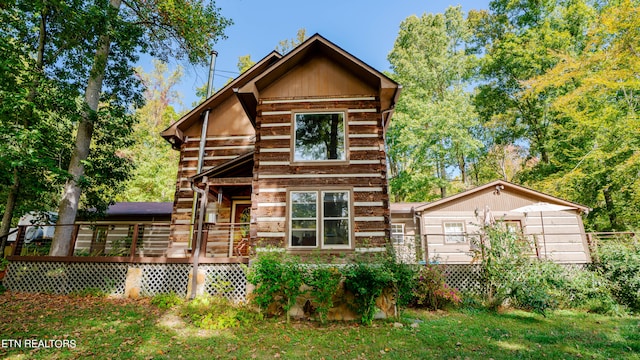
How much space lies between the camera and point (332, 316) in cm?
788

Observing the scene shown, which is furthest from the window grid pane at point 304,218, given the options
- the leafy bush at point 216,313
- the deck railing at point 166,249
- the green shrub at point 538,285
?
the green shrub at point 538,285

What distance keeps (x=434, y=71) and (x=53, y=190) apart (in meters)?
23.9

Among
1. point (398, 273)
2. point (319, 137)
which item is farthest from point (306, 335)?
point (319, 137)

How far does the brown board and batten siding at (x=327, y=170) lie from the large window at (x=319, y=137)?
19 centimetres

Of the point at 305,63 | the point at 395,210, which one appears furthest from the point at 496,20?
the point at 305,63

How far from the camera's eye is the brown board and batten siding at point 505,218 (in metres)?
14.1

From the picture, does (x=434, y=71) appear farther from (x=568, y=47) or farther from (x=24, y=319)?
(x=24, y=319)

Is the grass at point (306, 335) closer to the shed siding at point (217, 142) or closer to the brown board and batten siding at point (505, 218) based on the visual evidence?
the shed siding at point (217, 142)

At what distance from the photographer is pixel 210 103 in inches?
483

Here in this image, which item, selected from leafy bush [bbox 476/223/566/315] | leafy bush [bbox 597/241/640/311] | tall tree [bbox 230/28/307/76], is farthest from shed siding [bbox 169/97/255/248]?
tall tree [bbox 230/28/307/76]

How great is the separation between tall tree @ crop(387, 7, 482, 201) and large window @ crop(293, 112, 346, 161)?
40.2ft

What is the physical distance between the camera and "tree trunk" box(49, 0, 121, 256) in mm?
10039

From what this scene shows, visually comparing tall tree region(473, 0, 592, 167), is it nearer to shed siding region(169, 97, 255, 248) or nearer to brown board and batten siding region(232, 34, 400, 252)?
brown board and batten siding region(232, 34, 400, 252)

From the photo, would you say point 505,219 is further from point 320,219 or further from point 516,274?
point 320,219
